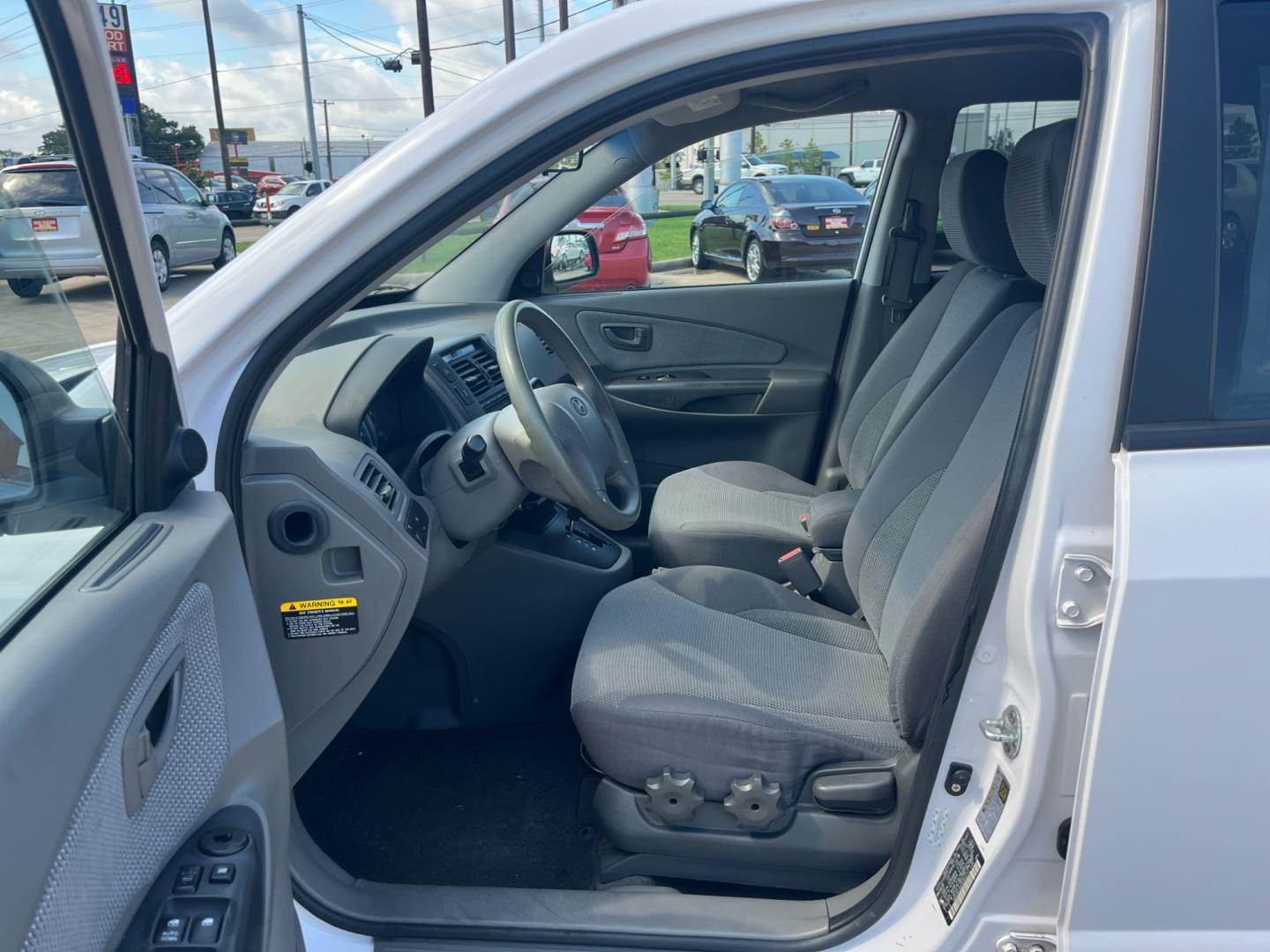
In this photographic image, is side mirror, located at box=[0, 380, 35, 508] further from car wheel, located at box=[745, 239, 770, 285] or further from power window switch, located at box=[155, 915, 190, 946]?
car wheel, located at box=[745, 239, 770, 285]

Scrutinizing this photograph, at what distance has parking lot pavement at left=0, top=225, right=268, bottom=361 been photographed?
97 cm

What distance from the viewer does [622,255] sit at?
11.9 feet

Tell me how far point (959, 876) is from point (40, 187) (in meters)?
1.30

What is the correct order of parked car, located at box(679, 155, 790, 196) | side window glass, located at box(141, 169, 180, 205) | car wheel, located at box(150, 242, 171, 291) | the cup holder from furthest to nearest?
1. side window glass, located at box(141, 169, 180, 205)
2. parked car, located at box(679, 155, 790, 196)
3. the cup holder
4. car wheel, located at box(150, 242, 171, 291)

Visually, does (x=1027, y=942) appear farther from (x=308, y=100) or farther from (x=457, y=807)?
(x=308, y=100)

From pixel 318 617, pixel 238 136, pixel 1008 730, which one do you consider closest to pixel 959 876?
pixel 1008 730

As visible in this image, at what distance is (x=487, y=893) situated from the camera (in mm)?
1608

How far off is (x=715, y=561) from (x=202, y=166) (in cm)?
3479

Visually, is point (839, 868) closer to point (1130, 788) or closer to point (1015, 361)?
point (1130, 788)

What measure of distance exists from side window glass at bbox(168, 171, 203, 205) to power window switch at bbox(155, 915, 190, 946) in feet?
41.5

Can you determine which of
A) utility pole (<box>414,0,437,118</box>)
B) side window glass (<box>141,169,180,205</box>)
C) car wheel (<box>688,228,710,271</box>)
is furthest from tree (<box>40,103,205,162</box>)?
car wheel (<box>688,228,710,271</box>)

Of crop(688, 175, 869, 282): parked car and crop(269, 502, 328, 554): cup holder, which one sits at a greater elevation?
crop(688, 175, 869, 282): parked car

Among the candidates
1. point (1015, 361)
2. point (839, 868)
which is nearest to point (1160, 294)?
point (1015, 361)

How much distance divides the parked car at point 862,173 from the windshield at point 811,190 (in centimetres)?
5
